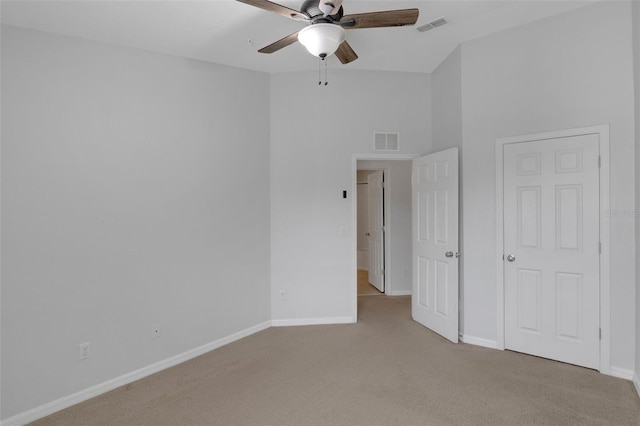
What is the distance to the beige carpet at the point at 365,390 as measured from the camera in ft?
7.33

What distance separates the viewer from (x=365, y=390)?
256cm

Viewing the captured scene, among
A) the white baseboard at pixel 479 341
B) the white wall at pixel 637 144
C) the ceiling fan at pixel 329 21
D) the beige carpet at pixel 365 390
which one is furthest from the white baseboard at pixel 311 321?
the ceiling fan at pixel 329 21

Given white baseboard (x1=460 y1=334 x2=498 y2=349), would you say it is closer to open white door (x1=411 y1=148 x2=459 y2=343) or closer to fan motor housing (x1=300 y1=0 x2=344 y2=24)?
open white door (x1=411 y1=148 x2=459 y2=343)

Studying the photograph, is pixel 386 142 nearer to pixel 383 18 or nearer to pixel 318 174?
pixel 318 174

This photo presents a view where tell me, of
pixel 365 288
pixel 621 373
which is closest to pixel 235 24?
pixel 621 373

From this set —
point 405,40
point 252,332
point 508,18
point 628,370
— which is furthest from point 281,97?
point 628,370

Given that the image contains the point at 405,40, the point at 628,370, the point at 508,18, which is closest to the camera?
the point at 628,370

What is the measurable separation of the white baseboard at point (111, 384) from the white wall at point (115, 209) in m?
0.04

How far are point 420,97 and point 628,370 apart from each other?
→ 3.28m

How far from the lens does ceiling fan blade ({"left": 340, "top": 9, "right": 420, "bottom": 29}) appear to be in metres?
2.01

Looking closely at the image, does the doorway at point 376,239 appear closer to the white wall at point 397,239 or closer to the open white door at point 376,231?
the open white door at point 376,231

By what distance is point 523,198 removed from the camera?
3146 mm

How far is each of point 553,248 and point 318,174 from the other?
8.12 ft

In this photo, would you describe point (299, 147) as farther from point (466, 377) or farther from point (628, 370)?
point (628, 370)
